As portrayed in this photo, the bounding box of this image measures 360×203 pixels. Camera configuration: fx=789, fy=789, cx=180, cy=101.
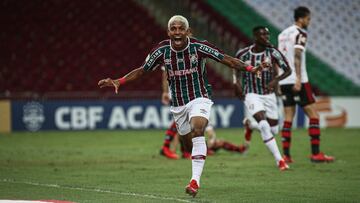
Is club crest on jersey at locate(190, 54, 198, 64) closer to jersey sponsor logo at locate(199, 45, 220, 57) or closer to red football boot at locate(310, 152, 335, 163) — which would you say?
jersey sponsor logo at locate(199, 45, 220, 57)

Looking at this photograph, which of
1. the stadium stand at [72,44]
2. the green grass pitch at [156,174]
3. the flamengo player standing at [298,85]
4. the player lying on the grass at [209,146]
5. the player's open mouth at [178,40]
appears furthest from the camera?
the stadium stand at [72,44]

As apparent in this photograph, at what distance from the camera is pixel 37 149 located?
16.9 meters

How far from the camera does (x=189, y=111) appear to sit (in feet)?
32.0

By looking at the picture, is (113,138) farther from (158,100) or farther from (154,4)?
(154,4)

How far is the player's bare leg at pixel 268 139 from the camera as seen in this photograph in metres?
12.1

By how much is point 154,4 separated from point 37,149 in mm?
12914

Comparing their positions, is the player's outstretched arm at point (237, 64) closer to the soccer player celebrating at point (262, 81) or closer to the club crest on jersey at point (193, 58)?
the club crest on jersey at point (193, 58)

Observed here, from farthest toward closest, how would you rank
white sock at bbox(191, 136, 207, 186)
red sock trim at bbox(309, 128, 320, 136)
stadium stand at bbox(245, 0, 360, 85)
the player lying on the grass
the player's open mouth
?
stadium stand at bbox(245, 0, 360, 85) < the player lying on the grass < red sock trim at bbox(309, 128, 320, 136) < the player's open mouth < white sock at bbox(191, 136, 207, 186)

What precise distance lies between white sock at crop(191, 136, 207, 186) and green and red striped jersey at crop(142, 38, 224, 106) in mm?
606

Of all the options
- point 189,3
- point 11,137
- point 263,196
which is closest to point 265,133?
point 263,196

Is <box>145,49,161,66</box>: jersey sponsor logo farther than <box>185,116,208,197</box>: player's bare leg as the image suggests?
Yes

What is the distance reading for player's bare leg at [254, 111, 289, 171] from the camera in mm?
12094

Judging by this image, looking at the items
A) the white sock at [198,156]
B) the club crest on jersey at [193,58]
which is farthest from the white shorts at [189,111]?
the club crest on jersey at [193,58]

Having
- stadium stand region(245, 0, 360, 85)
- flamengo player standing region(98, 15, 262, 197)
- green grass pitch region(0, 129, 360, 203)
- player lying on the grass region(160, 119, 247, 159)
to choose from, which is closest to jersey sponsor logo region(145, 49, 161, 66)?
flamengo player standing region(98, 15, 262, 197)
